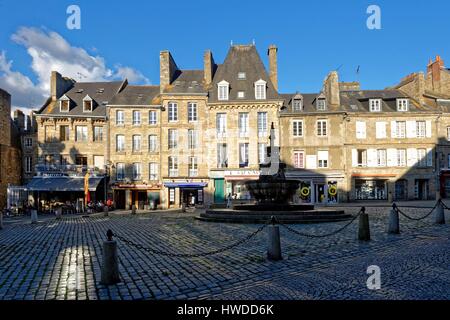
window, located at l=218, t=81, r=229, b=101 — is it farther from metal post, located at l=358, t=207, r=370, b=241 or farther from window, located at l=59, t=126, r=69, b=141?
metal post, located at l=358, t=207, r=370, b=241

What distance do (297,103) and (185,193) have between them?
12.9 metres

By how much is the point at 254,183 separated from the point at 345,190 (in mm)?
17690

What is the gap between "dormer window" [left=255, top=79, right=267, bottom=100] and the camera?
99.9ft

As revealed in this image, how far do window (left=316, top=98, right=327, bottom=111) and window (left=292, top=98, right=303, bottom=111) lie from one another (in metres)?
1.43

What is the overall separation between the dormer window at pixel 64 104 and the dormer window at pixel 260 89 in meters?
16.7

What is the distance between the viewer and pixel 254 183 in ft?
50.5

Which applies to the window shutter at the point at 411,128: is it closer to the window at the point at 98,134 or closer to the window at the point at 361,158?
the window at the point at 361,158

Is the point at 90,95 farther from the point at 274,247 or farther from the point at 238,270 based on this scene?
the point at 238,270

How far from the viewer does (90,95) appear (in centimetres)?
3341

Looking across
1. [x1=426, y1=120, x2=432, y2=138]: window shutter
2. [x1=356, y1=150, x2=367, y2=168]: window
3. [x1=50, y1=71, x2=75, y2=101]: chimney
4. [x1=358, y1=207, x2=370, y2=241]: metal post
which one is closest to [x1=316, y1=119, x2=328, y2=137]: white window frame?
[x1=356, y1=150, x2=367, y2=168]: window

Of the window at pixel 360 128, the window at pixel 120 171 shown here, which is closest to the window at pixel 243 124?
the window at pixel 360 128

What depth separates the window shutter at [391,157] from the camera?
102 feet

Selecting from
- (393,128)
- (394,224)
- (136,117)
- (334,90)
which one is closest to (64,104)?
(136,117)
